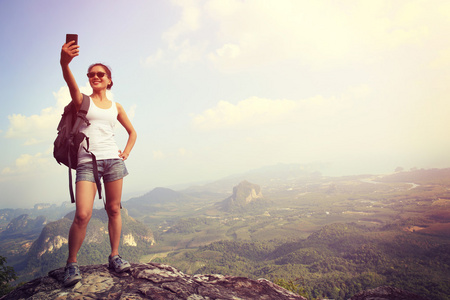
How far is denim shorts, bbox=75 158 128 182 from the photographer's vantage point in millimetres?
3328

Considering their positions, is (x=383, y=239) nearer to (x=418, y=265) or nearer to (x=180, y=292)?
(x=418, y=265)

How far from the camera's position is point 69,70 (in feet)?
10.4

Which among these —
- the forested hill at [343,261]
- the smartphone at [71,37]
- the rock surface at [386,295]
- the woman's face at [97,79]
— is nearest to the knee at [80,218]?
the woman's face at [97,79]

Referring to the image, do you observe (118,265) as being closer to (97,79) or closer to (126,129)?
(126,129)

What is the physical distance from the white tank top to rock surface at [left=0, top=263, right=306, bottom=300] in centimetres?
189

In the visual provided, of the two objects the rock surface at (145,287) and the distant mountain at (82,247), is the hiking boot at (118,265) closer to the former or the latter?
the rock surface at (145,287)

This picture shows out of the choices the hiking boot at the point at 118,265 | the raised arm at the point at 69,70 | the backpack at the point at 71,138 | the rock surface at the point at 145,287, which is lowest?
the rock surface at the point at 145,287

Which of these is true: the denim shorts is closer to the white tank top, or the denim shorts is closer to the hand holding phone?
the white tank top

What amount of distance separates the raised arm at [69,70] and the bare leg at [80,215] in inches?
52.6

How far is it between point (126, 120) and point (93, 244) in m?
146

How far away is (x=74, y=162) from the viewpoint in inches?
136

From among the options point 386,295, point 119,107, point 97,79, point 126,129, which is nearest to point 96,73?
point 97,79

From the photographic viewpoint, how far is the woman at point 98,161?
317cm

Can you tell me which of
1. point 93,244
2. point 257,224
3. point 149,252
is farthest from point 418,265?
point 93,244
